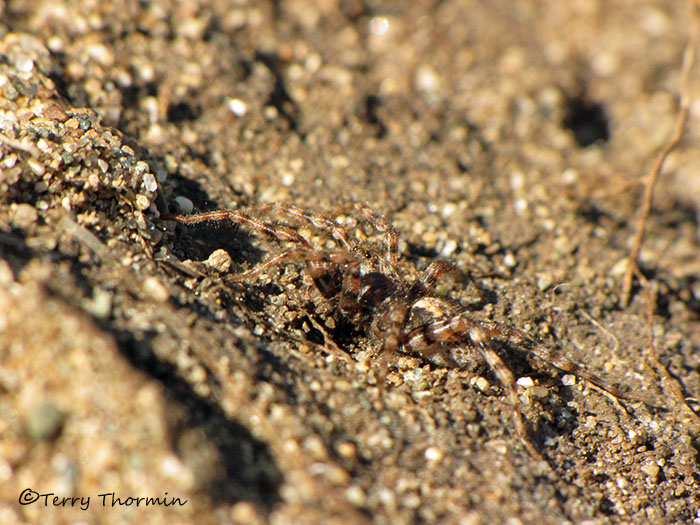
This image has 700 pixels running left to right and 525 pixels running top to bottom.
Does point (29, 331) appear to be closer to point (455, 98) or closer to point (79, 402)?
point (79, 402)

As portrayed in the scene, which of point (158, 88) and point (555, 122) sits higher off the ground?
point (555, 122)

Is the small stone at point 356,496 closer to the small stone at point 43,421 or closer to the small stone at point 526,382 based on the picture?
the small stone at point 43,421

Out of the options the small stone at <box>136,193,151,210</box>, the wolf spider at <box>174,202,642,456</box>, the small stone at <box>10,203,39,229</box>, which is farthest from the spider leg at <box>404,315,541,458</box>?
the small stone at <box>10,203,39,229</box>

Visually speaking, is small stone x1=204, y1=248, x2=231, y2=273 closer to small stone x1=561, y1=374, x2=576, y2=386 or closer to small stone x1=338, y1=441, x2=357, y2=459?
small stone x1=338, y1=441, x2=357, y2=459

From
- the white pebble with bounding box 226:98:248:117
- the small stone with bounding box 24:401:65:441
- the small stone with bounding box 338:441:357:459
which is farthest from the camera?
the white pebble with bounding box 226:98:248:117

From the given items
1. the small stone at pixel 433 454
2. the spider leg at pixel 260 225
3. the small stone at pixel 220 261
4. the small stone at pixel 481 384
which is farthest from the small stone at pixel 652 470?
the small stone at pixel 220 261

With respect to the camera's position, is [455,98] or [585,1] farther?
[585,1]

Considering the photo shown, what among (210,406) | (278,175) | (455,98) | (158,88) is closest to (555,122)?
(455,98)

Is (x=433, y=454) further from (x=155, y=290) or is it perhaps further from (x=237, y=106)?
(x=237, y=106)
